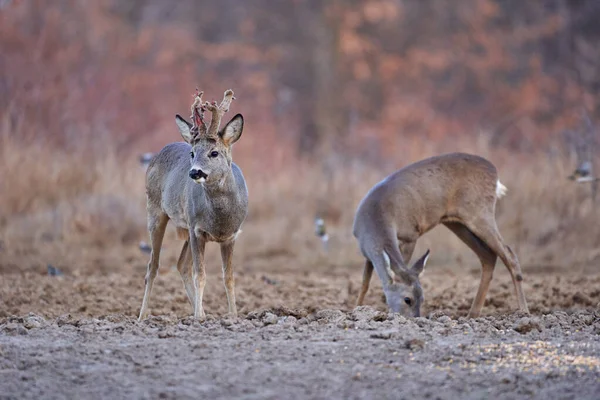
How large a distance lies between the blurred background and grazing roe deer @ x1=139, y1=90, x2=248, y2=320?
3.65 metres

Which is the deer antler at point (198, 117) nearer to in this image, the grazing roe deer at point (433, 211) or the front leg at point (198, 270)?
the front leg at point (198, 270)

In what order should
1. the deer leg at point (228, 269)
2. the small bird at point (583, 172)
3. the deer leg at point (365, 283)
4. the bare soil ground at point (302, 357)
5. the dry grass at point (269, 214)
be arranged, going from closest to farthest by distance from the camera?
the bare soil ground at point (302, 357)
the deer leg at point (228, 269)
the deer leg at point (365, 283)
the small bird at point (583, 172)
the dry grass at point (269, 214)

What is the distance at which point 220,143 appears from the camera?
7.89 m

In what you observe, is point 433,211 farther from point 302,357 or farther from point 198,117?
point 302,357

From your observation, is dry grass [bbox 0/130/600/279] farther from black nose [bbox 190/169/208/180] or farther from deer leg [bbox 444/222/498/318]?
black nose [bbox 190/169/208/180]

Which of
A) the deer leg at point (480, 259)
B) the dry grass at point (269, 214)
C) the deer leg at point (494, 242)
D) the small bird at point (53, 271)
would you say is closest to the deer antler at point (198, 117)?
the deer leg at point (480, 259)

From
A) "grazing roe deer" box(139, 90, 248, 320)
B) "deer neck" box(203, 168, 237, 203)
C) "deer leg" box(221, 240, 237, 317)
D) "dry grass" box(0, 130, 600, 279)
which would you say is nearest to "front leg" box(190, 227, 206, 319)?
"grazing roe deer" box(139, 90, 248, 320)

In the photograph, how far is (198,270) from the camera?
8.10 metres

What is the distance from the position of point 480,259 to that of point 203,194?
10.4 ft

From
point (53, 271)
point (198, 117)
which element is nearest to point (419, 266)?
point (198, 117)

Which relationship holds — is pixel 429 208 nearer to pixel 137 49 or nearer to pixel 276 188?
pixel 276 188

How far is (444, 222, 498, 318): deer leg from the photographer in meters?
9.41

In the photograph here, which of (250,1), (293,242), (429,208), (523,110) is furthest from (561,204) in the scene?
(250,1)

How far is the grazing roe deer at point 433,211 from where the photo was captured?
9602 millimetres
